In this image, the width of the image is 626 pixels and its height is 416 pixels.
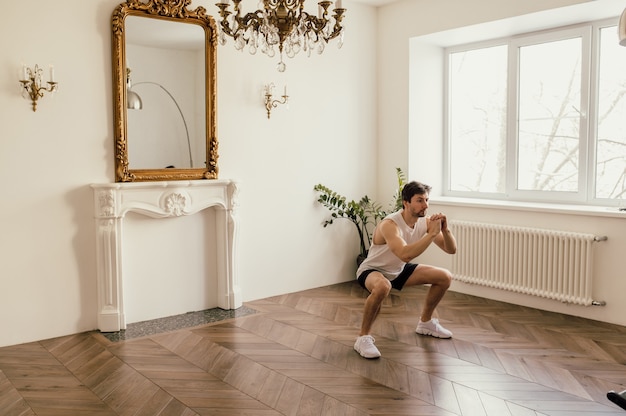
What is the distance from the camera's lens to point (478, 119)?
609 centimetres

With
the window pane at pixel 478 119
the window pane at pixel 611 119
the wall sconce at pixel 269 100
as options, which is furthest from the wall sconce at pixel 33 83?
the window pane at pixel 611 119

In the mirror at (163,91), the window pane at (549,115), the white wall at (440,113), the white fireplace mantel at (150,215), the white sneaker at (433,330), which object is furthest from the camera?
the window pane at (549,115)

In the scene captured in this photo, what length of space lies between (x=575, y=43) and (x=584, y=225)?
1.65m

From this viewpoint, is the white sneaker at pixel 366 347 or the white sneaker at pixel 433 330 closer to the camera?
the white sneaker at pixel 366 347

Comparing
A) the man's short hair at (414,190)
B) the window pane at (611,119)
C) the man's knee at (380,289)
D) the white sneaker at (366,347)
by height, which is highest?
the window pane at (611,119)

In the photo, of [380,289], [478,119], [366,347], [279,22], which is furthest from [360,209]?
[279,22]

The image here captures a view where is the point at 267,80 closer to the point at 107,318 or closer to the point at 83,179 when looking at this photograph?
the point at 83,179

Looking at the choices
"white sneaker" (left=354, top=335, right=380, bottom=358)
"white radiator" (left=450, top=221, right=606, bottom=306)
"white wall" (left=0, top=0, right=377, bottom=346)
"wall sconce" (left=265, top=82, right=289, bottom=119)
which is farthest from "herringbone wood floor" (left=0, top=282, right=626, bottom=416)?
"wall sconce" (left=265, top=82, right=289, bottom=119)

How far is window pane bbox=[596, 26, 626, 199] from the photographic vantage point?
4.98m

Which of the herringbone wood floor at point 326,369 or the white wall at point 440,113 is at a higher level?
the white wall at point 440,113

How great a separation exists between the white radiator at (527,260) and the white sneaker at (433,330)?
118cm

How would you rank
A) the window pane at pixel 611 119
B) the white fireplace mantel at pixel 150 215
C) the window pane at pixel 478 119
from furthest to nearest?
the window pane at pixel 478 119 → the window pane at pixel 611 119 → the white fireplace mantel at pixel 150 215

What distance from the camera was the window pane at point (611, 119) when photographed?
4980 mm

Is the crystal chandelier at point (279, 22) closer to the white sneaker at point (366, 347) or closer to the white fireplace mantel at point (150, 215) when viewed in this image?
the white fireplace mantel at point (150, 215)
